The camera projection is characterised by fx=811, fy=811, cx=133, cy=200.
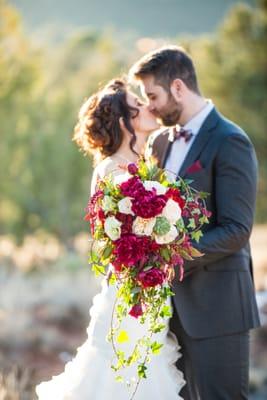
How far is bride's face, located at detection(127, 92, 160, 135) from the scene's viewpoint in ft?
14.8

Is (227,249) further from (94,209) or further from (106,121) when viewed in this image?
(106,121)

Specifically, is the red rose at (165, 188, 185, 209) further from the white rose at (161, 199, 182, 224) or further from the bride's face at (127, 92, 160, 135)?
the bride's face at (127, 92, 160, 135)

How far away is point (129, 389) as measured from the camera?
13.4ft

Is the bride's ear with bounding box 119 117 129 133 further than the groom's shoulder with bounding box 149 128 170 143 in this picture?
No

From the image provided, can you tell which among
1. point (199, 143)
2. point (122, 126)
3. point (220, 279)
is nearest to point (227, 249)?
point (220, 279)

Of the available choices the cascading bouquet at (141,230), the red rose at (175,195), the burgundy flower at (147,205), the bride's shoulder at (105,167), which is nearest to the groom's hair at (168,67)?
the bride's shoulder at (105,167)

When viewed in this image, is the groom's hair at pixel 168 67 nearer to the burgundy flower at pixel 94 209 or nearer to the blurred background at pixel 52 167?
the burgundy flower at pixel 94 209

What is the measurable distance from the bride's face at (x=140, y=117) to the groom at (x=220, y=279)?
1.11 feet

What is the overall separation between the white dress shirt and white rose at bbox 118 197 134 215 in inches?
38.2

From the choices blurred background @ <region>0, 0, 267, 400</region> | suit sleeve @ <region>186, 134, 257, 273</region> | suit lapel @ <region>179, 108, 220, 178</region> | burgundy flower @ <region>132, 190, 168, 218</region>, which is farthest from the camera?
blurred background @ <region>0, 0, 267, 400</region>

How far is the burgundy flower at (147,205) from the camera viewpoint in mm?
3348

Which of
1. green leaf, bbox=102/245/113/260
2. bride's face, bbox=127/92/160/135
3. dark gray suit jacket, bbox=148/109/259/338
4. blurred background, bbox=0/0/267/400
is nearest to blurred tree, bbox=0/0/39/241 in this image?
blurred background, bbox=0/0/267/400

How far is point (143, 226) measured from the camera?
339 cm

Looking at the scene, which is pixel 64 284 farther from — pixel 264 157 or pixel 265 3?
pixel 265 3
